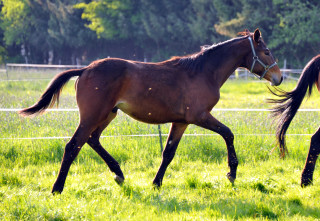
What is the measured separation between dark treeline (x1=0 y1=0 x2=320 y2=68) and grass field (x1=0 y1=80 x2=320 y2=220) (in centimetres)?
2160

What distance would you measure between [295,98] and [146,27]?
33024mm

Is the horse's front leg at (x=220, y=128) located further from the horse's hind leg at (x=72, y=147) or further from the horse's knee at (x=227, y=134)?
the horse's hind leg at (x=72, y=147)

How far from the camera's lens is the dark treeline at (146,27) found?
94.5ft

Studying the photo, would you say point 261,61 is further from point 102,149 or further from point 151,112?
point 102,149

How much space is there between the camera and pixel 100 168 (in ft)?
21.1

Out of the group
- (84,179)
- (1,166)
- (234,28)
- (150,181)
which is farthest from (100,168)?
(234,28)

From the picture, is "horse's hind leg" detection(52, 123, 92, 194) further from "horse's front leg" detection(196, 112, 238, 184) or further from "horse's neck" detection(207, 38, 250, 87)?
"horse's neck" detection(207, 38, 250, 87)

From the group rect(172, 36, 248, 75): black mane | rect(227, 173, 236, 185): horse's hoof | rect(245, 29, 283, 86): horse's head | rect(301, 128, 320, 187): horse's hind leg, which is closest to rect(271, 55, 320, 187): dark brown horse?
rect(245, 29, 283, 86): horse's head

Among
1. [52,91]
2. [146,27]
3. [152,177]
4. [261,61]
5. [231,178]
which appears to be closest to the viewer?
[52,91]

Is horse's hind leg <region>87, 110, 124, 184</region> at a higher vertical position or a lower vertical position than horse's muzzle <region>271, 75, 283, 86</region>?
lower

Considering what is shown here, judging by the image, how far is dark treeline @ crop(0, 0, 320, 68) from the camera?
28.8 m

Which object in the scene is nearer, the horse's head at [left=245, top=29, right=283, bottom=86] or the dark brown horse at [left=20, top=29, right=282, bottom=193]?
the dark brown horse at [left=20, top=29, right=282, bottom=193]

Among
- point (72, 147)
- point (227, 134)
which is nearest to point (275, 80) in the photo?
point (227, 134)

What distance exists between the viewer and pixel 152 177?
6008mm
